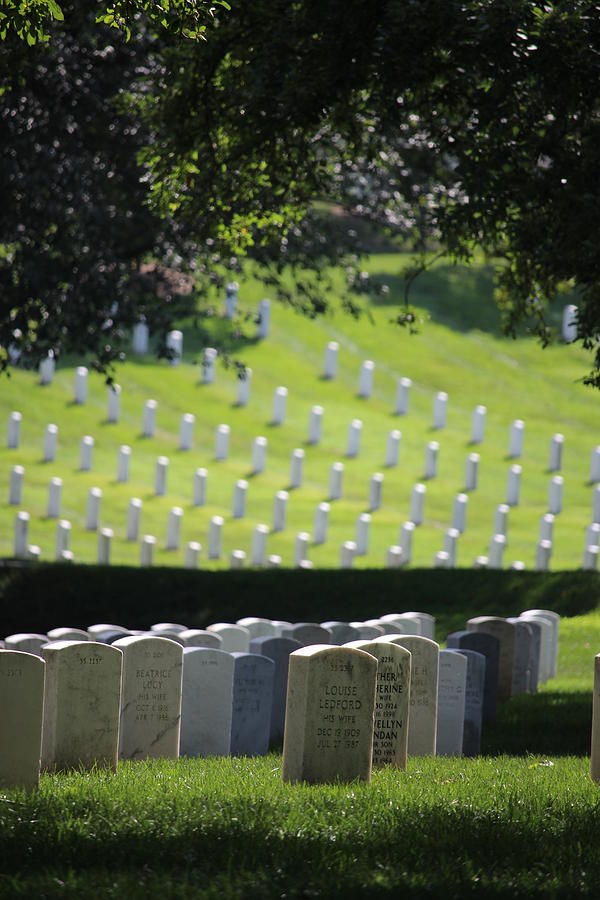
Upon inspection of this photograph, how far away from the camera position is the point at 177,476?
96.6 feet

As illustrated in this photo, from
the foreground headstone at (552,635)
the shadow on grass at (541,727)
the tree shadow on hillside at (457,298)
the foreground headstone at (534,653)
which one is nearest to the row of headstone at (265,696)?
the shadow on grass at (541,727)

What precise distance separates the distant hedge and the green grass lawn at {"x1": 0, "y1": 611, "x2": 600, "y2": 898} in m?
10.3

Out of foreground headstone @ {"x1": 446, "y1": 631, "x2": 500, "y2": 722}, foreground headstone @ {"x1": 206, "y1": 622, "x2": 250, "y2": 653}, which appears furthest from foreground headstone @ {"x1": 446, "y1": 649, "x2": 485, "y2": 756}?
foreground headstone @ {"x1": 206, "y1": 622, "x2": 250, "y2": 653}

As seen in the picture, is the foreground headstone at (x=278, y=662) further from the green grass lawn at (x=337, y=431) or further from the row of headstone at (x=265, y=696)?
the green grass lawn at (x=337, y=431)

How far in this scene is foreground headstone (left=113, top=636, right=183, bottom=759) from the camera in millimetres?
9414

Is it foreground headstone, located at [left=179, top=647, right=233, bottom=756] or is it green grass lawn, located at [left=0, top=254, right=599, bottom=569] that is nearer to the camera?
foreground headstone, located at [left=179, top=647, right=233, bottom=756]

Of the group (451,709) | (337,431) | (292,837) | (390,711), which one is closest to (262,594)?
(451,709)

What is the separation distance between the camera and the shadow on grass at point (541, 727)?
10969mm

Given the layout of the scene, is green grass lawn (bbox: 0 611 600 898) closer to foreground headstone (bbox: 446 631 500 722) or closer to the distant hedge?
foreground headstone (bbox: 446 631 500 722)

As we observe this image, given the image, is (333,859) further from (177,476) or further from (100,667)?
(177,476)

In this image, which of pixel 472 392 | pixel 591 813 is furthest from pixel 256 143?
pixel 472 392

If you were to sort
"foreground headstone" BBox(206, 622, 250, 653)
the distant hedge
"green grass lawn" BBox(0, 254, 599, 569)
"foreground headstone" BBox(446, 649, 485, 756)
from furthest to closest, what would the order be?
1. "green grass lawn" BBox(0, 254, 599, 569)
2. the distant hedge
3. "foreground headstone" BBox(206, 622, 250, 653)
4. "foreground headstone" BBox(446, 649, 485, 756)

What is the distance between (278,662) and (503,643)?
2893 mm

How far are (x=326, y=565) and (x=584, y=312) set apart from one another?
13811 millimetres
